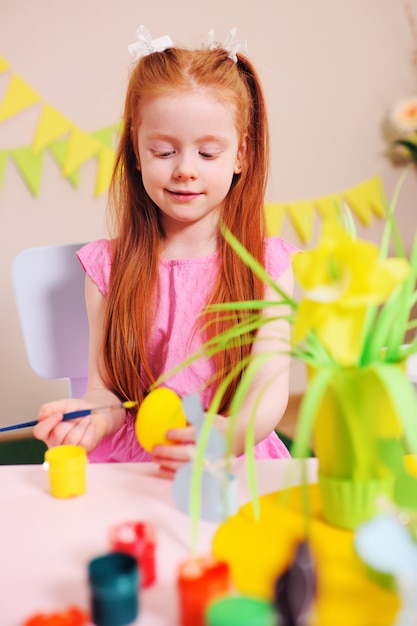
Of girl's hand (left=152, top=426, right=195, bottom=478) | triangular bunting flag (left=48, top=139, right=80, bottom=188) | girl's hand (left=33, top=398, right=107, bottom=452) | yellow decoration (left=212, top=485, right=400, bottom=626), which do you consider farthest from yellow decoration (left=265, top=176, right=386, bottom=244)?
yellow decoration (left=212, top=485, right=400, bottom=626)

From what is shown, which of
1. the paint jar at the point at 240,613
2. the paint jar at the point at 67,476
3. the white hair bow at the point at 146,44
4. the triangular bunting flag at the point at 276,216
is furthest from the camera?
the triangular bunting flag at the point at 276,216

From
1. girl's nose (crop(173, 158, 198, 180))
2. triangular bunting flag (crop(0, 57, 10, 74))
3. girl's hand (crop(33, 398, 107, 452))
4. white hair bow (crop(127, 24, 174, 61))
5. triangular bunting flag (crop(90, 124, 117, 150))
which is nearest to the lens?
girl's hand (crop(33, 398, 107, 452))

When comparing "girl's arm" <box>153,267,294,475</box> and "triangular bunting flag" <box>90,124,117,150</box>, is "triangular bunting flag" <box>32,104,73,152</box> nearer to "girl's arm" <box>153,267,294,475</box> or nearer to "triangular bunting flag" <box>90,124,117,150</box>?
"triangular bunting flag" <box>90,124,117,150</box>

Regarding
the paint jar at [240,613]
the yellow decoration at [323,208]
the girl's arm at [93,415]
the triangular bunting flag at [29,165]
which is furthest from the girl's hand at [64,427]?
the yellow decoration at [323,208]

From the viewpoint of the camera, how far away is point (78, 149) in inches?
80.2

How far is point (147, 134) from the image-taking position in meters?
0.97

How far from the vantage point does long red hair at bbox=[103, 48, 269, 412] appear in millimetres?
1023

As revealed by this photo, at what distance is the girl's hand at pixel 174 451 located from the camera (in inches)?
26.4

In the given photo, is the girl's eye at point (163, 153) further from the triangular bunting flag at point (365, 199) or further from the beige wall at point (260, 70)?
the triangular bunting flag at point (365, 199)

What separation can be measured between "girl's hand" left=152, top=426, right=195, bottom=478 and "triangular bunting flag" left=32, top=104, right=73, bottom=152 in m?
1.50

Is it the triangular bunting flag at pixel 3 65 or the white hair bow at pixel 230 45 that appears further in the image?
the triangular bunting flag at pixel 3 65

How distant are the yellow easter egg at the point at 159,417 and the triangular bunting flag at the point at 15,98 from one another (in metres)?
1.48

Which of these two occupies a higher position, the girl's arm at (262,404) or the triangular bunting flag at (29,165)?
the triangular bunting flag at (29,165)

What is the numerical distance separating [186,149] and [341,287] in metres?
0.53
